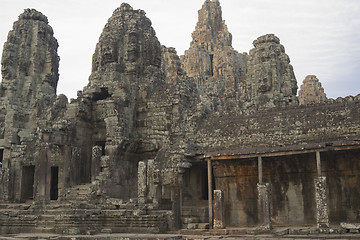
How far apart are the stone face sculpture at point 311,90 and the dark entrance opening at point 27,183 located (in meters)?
40.4

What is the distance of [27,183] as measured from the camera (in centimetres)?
2844

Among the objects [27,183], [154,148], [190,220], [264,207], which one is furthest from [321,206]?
[27,183]

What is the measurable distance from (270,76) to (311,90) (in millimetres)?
27633

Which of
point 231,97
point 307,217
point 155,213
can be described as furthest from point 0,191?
point 231,97

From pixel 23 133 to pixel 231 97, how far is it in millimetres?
29424

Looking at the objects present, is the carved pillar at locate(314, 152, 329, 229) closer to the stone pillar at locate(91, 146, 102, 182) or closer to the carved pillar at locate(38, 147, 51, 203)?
the stone pillar at locate(91, 146, 102, 182)

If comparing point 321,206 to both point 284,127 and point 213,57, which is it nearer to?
point 284,127

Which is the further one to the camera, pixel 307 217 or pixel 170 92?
pixel 170 92

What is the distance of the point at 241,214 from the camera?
60.7 ft

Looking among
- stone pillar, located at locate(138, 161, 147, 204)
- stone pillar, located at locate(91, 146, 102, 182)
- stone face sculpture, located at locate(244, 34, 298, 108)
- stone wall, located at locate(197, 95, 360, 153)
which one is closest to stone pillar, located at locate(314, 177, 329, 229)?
stone wall, located at locate(197, 95, 360, 153)

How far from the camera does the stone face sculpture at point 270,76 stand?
Result: 3306cm

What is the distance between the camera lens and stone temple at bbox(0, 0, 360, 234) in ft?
55.1

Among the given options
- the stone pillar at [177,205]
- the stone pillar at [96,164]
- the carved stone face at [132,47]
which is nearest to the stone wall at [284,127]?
the stone pillar at [177,205]

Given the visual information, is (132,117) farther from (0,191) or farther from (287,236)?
(287,236)
